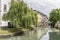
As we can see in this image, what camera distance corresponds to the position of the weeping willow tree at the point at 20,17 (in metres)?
Answer: 7.98

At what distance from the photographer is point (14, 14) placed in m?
8.17

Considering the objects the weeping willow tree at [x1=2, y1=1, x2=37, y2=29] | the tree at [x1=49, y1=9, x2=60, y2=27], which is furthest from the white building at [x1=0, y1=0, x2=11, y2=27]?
the tree at [x1=49, y1=9, x2=60, y2=27]

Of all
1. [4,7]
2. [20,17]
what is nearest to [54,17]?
[4,7]

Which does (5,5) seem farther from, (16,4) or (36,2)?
(36,2)

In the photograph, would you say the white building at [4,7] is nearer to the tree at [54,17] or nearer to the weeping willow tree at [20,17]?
the weeping willow tree at [20,17]

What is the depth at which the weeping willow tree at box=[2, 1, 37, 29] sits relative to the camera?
7.98 meters

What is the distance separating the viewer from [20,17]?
813cm

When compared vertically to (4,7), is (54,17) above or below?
below

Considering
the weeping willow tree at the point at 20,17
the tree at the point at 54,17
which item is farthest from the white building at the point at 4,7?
the tree at the point at 54,17

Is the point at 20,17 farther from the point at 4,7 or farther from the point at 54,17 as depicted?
the point at 54,17

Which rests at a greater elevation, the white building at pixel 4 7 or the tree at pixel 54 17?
the white building at pixel 4 7

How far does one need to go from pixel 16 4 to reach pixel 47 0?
2592 millimetres

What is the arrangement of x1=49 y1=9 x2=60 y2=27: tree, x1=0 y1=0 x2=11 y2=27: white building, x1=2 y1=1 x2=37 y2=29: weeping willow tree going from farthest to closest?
x1=49 y1=9 x2=60 y2=27: tree
x1=0 y1=0 x2=11 y2=27: white building
x1=2 y1=1 x2=37 y2=29: weeping willow tree

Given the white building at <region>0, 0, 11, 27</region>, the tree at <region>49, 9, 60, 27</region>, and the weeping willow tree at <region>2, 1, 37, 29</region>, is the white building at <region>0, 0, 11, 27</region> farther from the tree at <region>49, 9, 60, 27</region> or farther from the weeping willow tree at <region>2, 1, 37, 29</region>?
the tree at <region>49, 9, 60, 27</region>
